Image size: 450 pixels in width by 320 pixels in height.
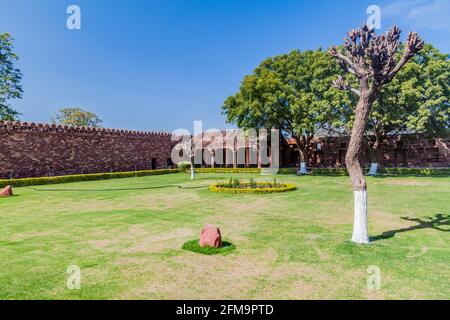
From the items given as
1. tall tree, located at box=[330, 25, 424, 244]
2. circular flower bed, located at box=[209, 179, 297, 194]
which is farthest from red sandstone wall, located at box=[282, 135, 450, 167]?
tall tree, located at box=[330, 25, 424, 244]

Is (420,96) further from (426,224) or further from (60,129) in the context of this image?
(60,129)

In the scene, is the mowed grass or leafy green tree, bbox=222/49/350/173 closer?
the mowed grass

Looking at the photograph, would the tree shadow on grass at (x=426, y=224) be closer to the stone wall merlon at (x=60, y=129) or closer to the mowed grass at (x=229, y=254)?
the mowed grass at (x=229, y=254)

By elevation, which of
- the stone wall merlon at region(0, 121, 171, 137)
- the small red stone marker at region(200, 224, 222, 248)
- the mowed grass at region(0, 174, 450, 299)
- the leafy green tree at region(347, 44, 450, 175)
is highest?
the leafy green tree at region(347, 44, 450, 175)

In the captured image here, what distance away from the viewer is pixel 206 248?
674cm

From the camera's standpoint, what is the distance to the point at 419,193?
15281mm

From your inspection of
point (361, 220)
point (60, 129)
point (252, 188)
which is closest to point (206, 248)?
point (361, 220)

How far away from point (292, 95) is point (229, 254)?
73.3ft

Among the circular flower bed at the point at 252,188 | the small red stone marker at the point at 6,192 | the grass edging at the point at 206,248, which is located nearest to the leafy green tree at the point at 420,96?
the circular flower bed at the point at 252,188

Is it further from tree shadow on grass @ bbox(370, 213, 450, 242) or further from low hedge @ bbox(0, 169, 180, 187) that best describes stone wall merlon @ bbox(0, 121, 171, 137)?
tree shadow on grass @ bbox(370, 213, 450, 242)

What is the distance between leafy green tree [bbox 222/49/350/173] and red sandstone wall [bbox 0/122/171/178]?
1263 centimetres

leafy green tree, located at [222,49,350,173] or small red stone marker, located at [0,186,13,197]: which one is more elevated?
leafy green tree, located at [222,49,350,173]

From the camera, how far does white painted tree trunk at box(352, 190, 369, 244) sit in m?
7.10
